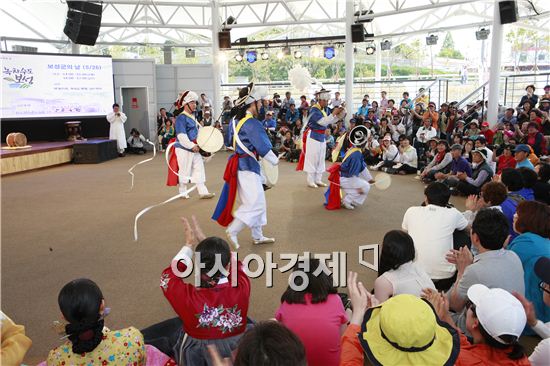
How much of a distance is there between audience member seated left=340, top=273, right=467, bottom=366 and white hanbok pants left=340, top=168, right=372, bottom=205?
429 centimetres

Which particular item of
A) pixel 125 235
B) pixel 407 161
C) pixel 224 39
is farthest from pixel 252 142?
pixel 224 39

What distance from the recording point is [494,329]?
1.51 metres

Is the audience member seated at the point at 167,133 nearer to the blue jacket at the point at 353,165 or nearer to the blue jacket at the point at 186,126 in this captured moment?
the blue jacket at the point at 186,126

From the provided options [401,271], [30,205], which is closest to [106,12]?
[30,205]

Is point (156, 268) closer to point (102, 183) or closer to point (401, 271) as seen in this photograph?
point (401, 271)

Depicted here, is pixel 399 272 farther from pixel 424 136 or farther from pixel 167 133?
pixel 167 133

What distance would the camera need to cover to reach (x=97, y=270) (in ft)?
12.7

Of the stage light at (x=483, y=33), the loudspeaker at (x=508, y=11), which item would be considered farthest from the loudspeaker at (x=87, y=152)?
the stage light at (x=483, y=33)

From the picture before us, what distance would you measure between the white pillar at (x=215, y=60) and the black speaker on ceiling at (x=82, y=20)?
2.96 m

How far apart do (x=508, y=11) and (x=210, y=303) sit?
8.55 m

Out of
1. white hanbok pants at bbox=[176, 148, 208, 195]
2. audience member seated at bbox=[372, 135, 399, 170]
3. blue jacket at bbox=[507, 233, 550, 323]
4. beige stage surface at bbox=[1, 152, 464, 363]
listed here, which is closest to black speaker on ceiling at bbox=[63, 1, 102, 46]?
beige stage surface at bbox=[1, 152, 464, 363]

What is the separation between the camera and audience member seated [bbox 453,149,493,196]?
6074mm

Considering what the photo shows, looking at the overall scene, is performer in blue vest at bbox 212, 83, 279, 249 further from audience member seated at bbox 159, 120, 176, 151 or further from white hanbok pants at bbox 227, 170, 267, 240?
audience member seated at bbox 159, 120, 176, 151

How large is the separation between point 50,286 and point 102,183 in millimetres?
4486
